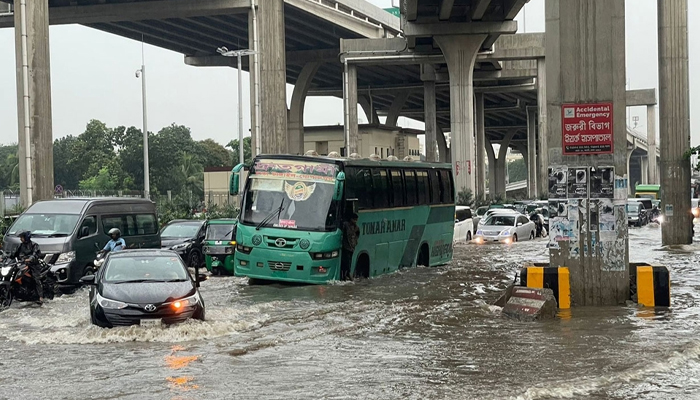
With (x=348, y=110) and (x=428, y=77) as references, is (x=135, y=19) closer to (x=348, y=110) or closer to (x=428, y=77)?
(x=348, y=110)

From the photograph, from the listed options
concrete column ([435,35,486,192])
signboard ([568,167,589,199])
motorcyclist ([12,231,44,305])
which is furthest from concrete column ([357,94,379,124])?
signboard ([568,167,589,199])

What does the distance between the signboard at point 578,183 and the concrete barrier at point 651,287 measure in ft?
5.44

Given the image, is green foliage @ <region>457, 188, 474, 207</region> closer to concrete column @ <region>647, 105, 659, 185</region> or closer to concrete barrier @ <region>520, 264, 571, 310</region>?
concrete barrier @ <region>520, 264, 571, 310</region>

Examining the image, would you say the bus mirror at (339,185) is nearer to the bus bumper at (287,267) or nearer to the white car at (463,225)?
the bus bumper at (287,267)

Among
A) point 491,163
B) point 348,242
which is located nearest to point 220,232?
point 348,242

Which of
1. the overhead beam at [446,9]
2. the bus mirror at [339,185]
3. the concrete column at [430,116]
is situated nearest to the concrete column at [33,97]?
the overhead beam at [446,9]

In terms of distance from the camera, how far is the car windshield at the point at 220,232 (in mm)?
24812

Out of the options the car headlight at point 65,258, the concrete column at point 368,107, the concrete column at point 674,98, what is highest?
the concrete column at point 368,107

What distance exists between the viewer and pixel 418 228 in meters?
25.5

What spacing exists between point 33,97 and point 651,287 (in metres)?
29.8

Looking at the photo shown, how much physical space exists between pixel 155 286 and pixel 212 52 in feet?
202

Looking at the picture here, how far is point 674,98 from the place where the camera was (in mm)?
34750

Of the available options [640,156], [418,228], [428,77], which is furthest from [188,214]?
[640,156]

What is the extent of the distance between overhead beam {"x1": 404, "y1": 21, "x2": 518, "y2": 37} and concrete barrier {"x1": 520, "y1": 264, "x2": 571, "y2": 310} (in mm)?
42174
